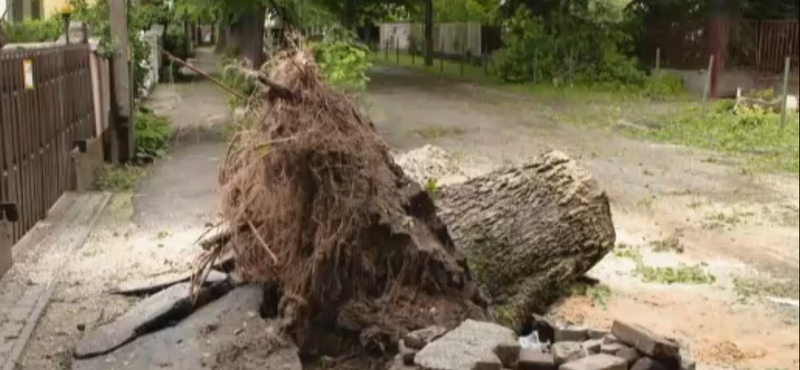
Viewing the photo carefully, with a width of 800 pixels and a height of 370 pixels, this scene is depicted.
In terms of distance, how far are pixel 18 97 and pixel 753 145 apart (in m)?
6.41

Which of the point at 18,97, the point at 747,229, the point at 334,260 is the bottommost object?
the point at 747,229

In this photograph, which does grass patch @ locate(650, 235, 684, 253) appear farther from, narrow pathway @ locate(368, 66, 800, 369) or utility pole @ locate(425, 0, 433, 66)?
utility pole @ locate(425, 0, 433, 66)

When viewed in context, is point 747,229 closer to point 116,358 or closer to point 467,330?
point 467,330

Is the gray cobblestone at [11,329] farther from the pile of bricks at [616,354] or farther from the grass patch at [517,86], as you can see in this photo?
the grass patch at [517,86]

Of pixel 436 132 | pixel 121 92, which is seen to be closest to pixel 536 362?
pixel 121 92

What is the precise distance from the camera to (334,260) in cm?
472

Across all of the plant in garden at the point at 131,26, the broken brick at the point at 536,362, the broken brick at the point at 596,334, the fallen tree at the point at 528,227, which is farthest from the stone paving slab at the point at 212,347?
the plant in garden at the point at 131,26

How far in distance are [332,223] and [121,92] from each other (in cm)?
716

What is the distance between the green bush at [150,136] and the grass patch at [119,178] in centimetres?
59

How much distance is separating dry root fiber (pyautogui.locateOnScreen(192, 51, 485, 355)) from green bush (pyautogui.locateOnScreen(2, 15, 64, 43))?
27.7 feet

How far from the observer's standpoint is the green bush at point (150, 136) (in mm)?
11473

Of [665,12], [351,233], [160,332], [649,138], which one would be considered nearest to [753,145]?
[649,138]

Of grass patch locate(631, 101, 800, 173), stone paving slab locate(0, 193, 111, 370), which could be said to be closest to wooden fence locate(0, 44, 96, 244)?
stone paving slab locate(0, 193, 111, 370)

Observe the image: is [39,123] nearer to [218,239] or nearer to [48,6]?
[218,239]
